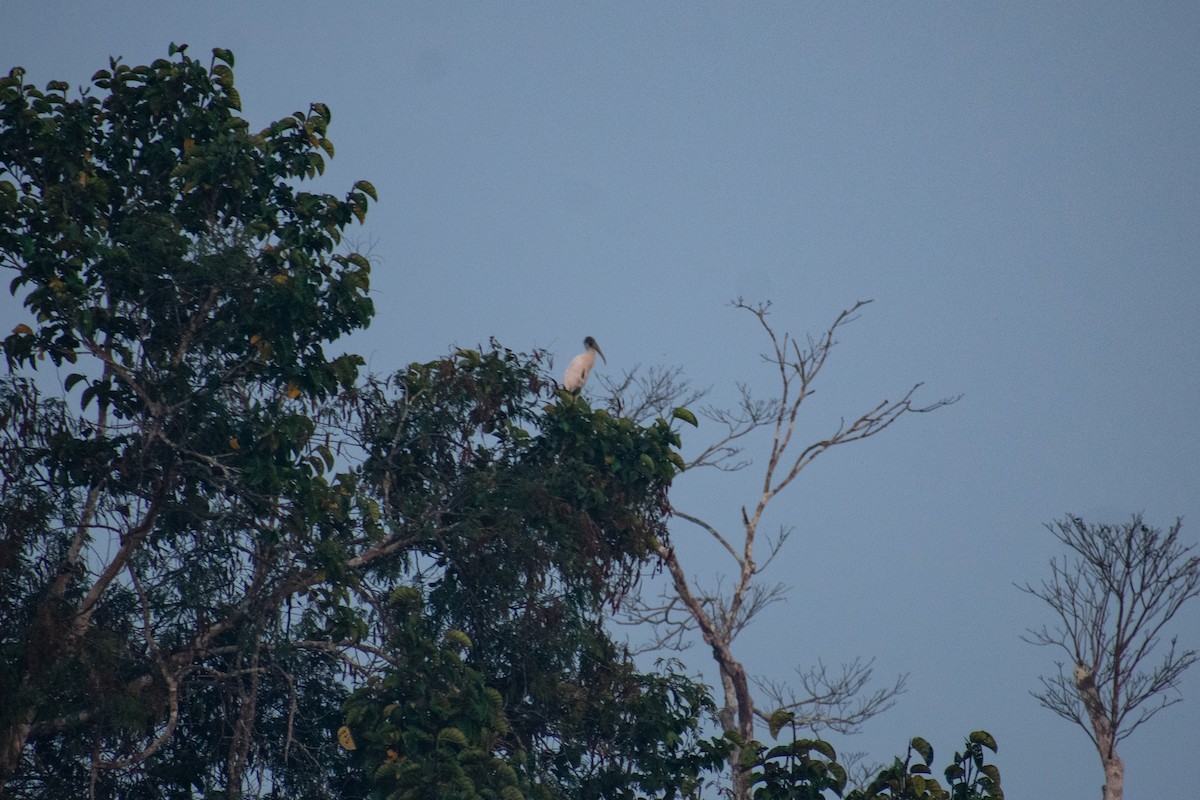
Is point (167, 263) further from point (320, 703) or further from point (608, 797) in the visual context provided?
point (608, 797)

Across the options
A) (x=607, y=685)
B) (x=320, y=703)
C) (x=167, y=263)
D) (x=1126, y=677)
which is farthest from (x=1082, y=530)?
(x=167, y=263)

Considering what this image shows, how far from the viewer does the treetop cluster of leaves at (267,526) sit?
8953 millimetres

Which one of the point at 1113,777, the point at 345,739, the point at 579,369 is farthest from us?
the point at 579,369

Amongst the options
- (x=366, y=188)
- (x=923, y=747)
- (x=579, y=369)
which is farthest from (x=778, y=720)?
(x=579, y=369)

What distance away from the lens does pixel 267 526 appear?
989 centimetres

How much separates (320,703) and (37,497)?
253 cm

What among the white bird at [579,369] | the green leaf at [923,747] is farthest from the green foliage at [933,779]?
the white bird at [579,369]

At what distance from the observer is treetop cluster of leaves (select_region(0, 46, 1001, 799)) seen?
8.95m

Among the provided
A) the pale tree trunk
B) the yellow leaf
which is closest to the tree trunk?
the pale tree trunk

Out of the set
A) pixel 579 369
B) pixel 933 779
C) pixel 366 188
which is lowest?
pixel 933 779

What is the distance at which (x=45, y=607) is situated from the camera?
847 cm

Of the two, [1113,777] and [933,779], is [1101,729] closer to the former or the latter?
[1113,777]

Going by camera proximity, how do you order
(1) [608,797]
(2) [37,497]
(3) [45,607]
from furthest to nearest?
(1) [608,797] → (2) [37,497] → (3) [45,607]

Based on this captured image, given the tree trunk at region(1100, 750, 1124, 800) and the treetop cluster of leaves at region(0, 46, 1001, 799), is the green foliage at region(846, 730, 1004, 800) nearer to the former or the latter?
the treetop cluster of leaves at region(0, 46, 1001, 799)
